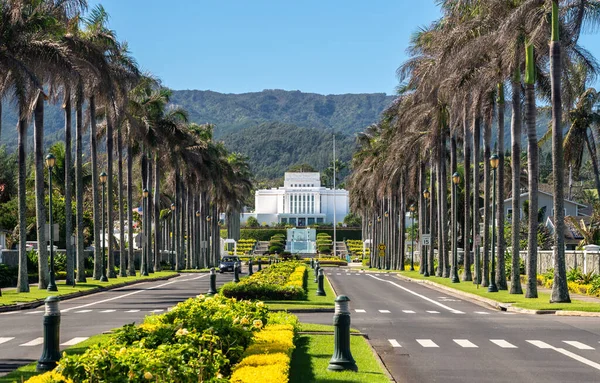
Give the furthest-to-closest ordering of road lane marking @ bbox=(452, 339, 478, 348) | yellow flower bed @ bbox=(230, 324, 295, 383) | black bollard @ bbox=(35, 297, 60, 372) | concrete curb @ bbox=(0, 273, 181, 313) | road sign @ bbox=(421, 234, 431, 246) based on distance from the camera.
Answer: road sign @ bbox=(421, 234, 431, 246) → concrete curb @ bbox=(0, 273, 181, 313) → road lane marking @ bbox=(452, 339, 478, 348) → black bollard @ bbox=(35, 297, 60, 372) → yellow flower bed @ bbox=(230, 324, 295, 383)

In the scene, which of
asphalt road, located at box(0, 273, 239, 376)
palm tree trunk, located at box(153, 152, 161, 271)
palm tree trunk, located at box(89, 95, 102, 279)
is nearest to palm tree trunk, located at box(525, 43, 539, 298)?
asphalt road, located at box(0, 273, 239, 376)

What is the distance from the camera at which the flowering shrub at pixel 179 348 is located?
7.99 m

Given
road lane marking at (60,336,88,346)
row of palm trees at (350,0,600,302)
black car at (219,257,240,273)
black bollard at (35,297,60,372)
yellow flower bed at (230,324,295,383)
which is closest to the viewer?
yellow flower bed at (230,324,295,383)

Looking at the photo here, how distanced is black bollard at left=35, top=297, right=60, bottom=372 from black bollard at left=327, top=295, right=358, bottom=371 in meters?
4.01

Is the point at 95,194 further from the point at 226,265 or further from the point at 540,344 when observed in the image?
the point at 540,344

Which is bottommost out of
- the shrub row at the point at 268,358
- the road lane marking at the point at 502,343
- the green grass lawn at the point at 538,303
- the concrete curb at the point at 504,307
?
the concrete curb at the point at 504,307

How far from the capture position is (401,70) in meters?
52.7

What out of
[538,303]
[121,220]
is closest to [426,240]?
[121,220]

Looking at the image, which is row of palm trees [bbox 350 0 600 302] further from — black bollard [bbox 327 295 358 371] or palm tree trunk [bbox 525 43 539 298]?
black bollard [bbox 327 295 358 371]

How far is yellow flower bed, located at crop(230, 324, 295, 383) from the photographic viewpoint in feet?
32.1

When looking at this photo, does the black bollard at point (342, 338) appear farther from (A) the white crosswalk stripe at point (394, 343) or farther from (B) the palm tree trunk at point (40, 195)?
(B) the palm tree trunk at point (40, 195)

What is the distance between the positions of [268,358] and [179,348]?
97.6 inches

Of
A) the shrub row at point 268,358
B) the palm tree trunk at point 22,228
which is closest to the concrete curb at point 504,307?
the shrub row at point 268,358

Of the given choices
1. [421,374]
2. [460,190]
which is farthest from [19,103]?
[460,190]
